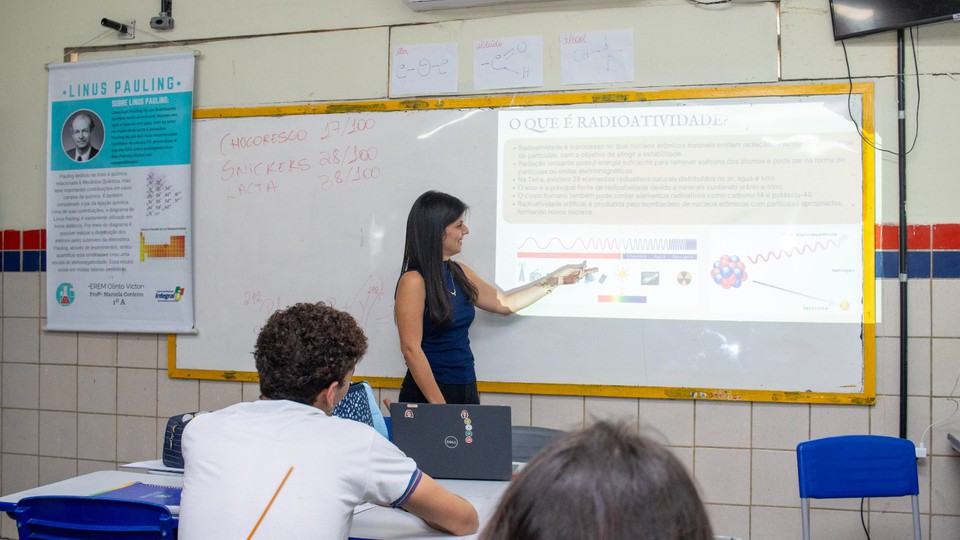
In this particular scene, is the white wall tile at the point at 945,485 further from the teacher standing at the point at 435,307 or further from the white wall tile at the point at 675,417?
the teacher standing at the point at 435,307

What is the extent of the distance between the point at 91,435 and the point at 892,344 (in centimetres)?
372

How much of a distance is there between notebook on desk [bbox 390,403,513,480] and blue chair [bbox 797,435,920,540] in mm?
1091

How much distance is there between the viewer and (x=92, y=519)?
1.72 metres

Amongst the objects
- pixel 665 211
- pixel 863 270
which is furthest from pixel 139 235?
pixel 863 270

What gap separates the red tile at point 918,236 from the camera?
120 inches

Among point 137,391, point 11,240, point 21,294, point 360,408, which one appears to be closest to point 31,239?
point 11,240

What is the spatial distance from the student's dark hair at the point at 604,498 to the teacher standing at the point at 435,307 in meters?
2.22

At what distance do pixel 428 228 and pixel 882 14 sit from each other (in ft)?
6.38

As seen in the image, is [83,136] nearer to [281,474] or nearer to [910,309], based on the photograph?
[281,474]

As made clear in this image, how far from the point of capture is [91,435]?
393cm

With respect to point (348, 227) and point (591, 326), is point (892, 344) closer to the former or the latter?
point (591, 326)

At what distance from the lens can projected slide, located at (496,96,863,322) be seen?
311 centimetres

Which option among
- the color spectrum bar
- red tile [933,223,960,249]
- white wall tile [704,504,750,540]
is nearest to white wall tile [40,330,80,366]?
the color spectrum bar

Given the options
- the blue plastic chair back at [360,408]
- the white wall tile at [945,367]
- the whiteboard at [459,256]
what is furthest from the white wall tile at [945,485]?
the blue plastic chair back at [360,408]
